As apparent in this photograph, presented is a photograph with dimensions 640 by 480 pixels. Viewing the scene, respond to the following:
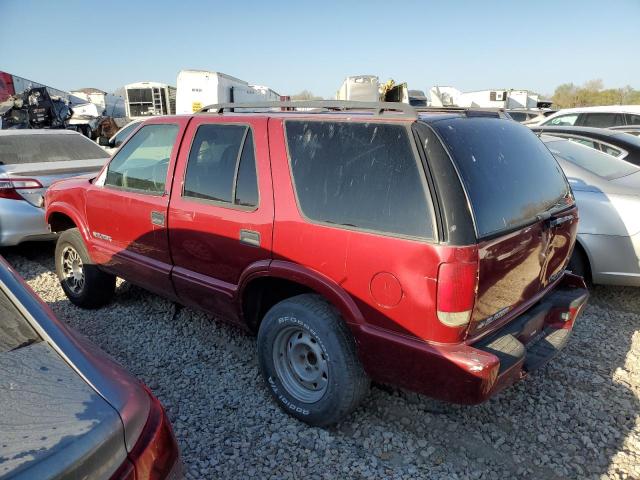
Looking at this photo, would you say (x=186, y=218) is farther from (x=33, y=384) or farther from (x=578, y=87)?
(x=578, y=87)

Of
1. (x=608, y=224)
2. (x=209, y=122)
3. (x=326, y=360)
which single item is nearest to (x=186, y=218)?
(x=209, y=122)

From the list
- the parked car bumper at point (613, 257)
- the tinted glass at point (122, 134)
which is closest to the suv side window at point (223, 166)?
the parked car bumper at point (613, 257)

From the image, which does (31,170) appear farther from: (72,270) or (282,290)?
(282,290)

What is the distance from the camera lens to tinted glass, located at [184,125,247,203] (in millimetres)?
2992

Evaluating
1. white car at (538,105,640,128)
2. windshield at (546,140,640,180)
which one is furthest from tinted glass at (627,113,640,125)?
windshield at (546,140,640,180)

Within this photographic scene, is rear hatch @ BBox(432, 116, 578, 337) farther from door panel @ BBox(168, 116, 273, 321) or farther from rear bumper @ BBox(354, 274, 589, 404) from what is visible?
door panel @ BBox(168, 116, 273, 321)

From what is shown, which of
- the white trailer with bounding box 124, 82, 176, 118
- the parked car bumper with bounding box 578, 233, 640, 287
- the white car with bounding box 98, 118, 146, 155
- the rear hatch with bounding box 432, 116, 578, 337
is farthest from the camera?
the white trailer with bounding box 124, 82, 176, 118

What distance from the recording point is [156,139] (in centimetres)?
361

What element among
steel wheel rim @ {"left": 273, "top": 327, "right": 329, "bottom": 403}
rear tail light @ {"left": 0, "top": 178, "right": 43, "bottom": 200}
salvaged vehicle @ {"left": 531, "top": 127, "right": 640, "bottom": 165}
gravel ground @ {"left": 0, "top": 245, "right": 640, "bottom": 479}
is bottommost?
gravel ground @ {"left": 0, "top": 245, "right": 640, "bottom": 479}

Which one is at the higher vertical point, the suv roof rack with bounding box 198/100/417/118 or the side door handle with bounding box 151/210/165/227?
the suv roof rack with bounding box 198/100/417/118

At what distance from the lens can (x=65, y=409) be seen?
1.39m

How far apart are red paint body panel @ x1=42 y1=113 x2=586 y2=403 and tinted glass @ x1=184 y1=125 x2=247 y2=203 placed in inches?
2.4

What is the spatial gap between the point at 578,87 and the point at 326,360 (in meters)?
53.4

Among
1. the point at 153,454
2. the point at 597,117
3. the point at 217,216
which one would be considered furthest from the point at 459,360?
the point at 597,117
